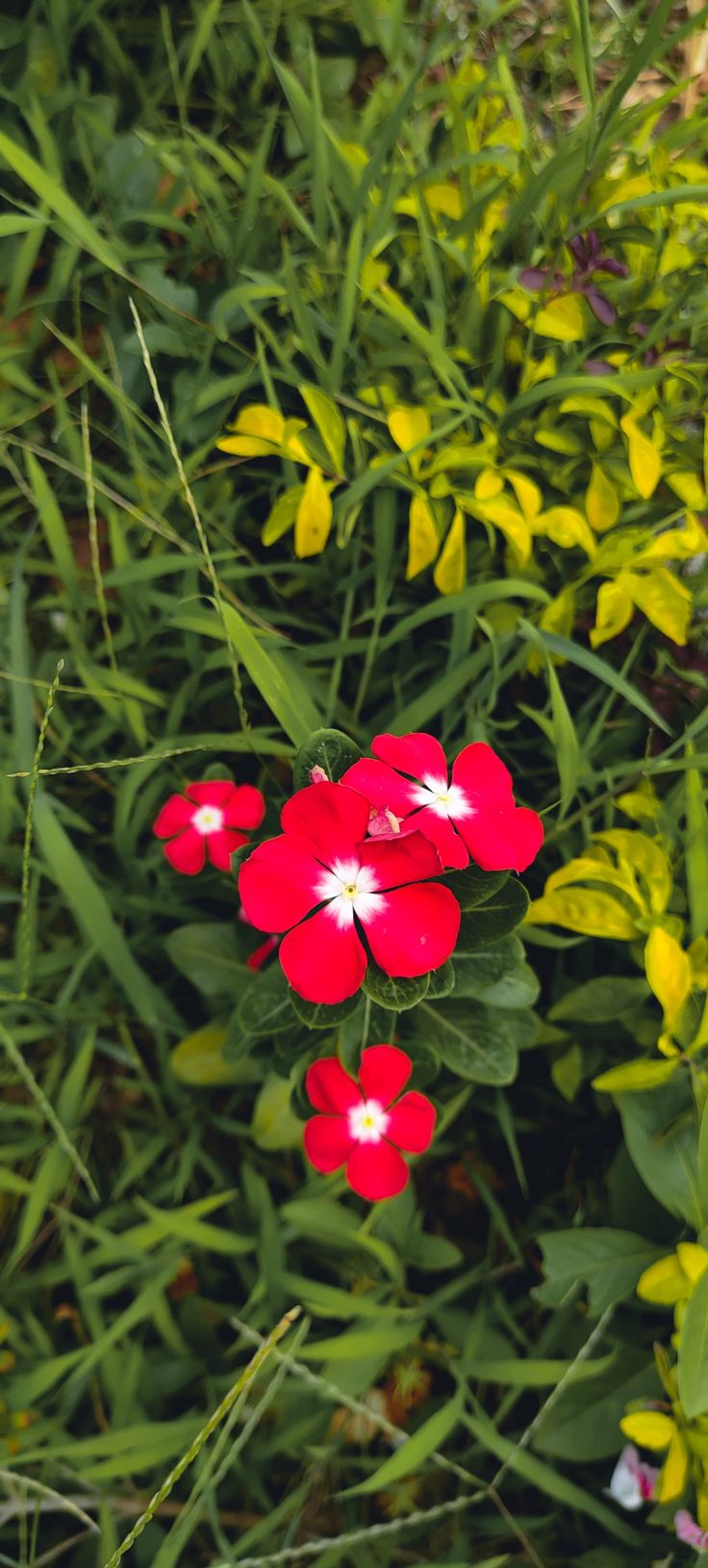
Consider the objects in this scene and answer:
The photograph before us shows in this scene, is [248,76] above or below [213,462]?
above

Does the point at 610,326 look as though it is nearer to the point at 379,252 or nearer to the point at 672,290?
the point at 672,290

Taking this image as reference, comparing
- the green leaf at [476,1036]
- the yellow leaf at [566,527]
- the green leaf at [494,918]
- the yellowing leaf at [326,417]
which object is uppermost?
the yellowing leaf at [326,417]

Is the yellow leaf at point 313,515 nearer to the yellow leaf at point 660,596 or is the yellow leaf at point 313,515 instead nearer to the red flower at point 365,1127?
the yellow leaf at point 660,596

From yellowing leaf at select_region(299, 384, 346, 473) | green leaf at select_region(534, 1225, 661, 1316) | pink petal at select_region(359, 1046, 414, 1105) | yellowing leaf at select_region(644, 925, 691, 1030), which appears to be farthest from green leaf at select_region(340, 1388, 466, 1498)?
yellowing leaf at select_region(299, 384, 346, 473)

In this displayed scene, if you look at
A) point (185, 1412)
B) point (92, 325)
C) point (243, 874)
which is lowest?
point (185, 1412)

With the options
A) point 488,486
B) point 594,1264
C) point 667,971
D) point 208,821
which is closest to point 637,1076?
point 667,971

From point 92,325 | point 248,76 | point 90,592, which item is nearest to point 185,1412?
point 90,592

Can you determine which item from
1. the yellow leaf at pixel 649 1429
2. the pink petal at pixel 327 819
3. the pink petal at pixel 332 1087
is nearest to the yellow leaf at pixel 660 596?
the pink petal at pixel 327 819
